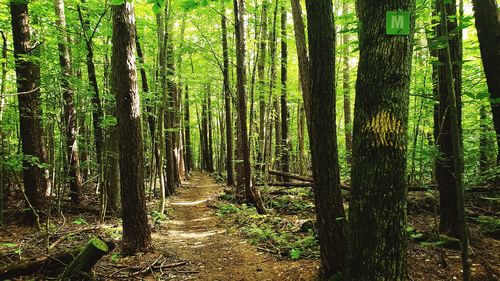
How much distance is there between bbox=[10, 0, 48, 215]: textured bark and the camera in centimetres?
779

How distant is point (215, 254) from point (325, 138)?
13.3 ft

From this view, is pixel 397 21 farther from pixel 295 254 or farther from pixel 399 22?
pixel 295 254

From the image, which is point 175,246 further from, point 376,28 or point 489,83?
point 489,83

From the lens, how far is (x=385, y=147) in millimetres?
2801

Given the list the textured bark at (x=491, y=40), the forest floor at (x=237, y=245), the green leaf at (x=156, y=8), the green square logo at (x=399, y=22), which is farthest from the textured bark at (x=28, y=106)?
the textured bark at (x=491, y=40)

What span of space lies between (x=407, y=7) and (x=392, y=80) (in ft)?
2.19

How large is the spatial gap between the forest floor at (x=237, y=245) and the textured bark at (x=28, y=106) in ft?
2.82

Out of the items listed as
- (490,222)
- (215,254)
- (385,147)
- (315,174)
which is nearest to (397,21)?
(385,147)

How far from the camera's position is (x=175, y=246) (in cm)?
758

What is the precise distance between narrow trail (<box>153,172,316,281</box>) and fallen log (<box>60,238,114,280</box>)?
Result: 1.53 metres

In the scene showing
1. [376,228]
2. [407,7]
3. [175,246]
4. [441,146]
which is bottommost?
[175,246]

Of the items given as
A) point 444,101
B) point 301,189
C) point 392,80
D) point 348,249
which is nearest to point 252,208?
point 301,189

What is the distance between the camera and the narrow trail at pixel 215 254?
17.9ft

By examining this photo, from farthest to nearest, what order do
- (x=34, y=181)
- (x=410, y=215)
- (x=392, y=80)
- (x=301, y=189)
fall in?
1. (x=301, y=189)
2. (x=34, y=181)
3. (x=410, y=215)
4. (x=392, y=80)
